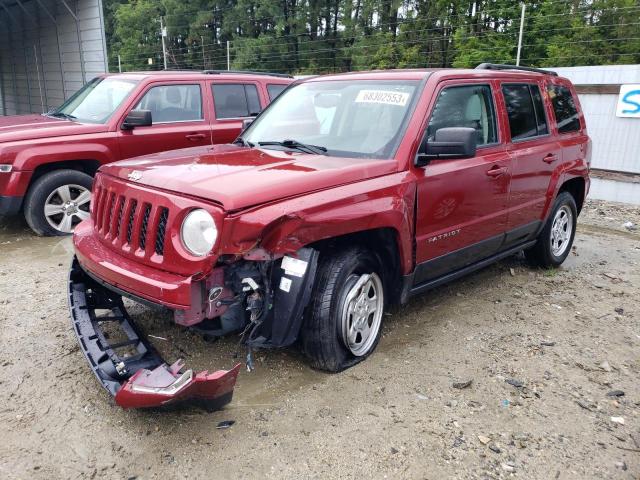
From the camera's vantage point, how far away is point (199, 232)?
2.86m

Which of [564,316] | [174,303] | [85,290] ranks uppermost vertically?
[174,303]

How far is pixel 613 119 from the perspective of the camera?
32.0 ft

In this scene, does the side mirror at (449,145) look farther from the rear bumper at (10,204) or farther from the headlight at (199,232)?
the rear bumper at (10,204)

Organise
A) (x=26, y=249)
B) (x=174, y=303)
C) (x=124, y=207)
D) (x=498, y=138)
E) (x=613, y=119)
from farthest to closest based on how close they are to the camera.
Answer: (x=613, y=119)
(x=26, y=249)
(x=498, y=138)
(x=124, y=207)
(x=174, y=303)

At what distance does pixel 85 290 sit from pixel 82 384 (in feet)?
2.15

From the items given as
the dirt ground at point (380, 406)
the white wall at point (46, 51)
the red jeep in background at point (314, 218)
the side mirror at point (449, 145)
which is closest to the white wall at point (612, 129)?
the red jeep in background at point (314, 218)

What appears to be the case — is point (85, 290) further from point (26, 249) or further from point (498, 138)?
point (498, 138)

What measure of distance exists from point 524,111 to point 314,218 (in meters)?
2.76

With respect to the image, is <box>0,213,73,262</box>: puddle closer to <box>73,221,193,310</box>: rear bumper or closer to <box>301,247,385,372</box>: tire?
<box>73,221,193,310</box>: rear bumper

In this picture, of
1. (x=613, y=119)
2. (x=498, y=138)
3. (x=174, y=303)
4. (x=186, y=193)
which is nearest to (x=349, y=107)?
(x=498, y=138)

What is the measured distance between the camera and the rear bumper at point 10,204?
5895 mm

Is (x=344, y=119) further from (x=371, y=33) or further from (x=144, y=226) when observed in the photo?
(x=371, y=33)

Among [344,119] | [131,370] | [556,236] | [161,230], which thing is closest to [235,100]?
[344,119]

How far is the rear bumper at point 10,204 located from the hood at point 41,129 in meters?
0.61
